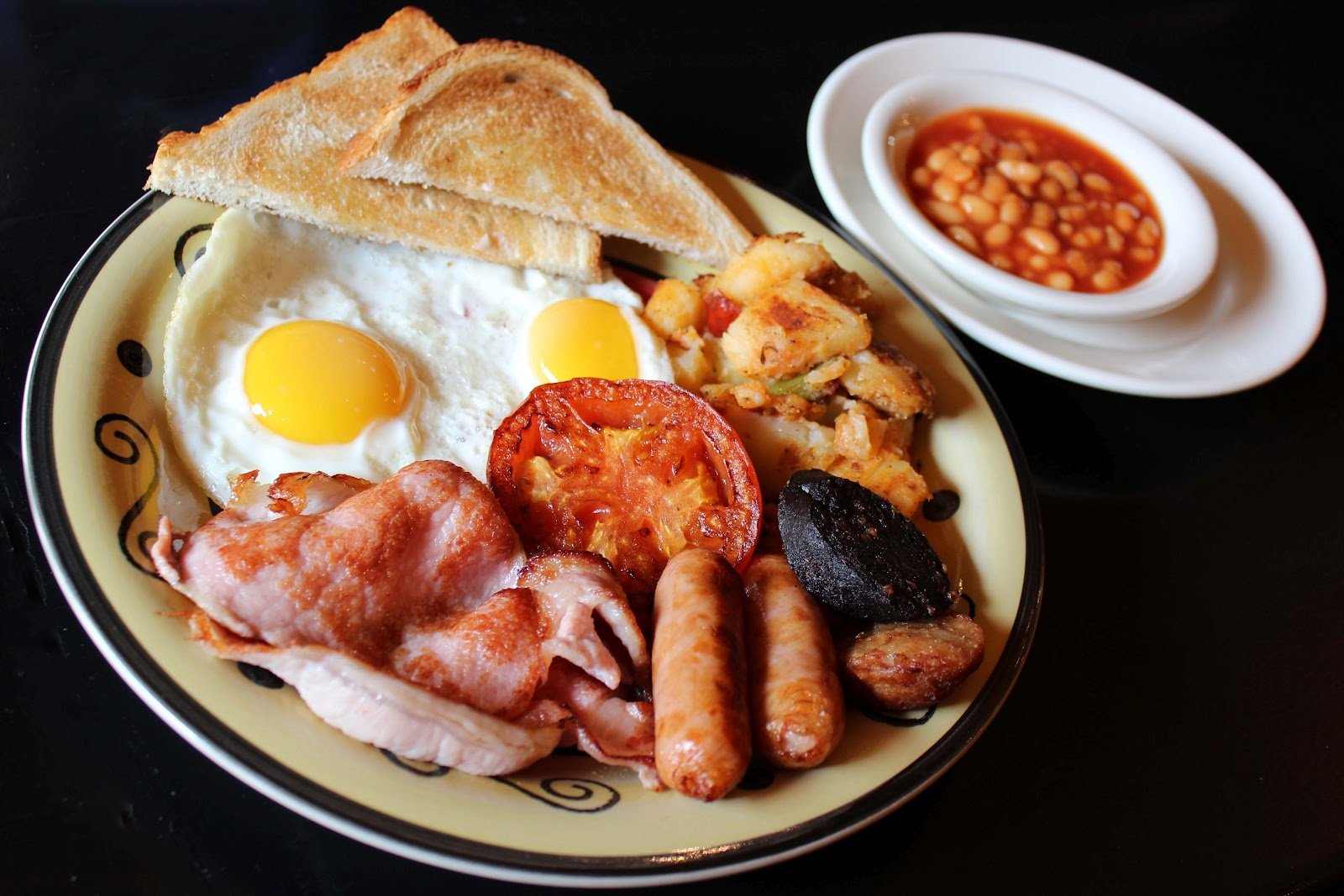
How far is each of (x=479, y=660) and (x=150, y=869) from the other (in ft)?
2.24

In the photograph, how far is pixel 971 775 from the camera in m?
2.11

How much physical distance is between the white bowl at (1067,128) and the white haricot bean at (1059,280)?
0.12m

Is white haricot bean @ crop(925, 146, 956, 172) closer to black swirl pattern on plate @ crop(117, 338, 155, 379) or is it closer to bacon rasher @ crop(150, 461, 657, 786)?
bacon rasher @ crop(150, 461, 657, 786)

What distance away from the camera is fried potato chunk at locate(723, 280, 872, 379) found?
226 centimetres

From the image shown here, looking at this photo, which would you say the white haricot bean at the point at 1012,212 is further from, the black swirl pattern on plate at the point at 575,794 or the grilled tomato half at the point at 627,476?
the black swirl pattern on plate at the point at 575,794

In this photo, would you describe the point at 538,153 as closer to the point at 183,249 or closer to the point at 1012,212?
the point at 183,249

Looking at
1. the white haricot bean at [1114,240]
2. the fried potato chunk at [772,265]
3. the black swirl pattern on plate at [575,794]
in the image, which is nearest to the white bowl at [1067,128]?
the white haricot bean at [1114,240]

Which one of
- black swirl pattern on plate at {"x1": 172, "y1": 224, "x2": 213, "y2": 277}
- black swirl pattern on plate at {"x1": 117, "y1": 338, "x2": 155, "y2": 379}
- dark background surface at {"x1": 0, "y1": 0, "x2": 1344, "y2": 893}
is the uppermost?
black swirl pattern on plate at {"x1": 172, "y1": 224, "x2": 213, "y2": 277}

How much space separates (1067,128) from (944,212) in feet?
2.53

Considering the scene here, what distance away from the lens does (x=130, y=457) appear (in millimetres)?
1832

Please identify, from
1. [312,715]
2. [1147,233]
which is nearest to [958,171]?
[1147,233]

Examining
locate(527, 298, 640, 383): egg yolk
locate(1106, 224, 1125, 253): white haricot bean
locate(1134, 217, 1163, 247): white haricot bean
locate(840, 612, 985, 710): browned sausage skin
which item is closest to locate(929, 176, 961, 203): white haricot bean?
locate(1106, 224, 1125, 253): white haricot bean

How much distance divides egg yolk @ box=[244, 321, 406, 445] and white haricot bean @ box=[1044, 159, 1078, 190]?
7.76 feet

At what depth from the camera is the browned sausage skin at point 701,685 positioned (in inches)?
59.8
